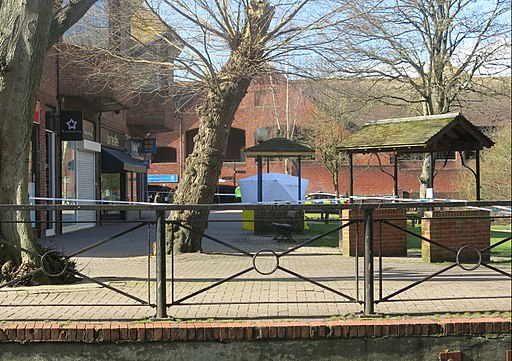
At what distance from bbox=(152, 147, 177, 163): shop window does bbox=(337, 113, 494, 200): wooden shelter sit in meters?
40.7

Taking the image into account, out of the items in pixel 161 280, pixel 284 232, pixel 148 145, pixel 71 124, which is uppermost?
pixel 148 145

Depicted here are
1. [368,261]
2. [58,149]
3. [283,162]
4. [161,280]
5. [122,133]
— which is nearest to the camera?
[161,280]

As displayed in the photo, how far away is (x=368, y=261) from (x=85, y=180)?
17707mm

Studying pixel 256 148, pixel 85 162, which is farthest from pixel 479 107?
pixel 85 162

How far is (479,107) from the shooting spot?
83.5ft

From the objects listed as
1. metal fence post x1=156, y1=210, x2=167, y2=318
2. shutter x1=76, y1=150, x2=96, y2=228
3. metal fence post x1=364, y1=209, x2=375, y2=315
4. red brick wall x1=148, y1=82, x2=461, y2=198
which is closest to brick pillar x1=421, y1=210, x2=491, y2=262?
metal fence post x1=364, y1=209, x2=375, y2=315

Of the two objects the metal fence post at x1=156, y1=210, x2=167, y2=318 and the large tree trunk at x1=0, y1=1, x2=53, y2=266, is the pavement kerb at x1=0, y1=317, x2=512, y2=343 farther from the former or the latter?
the large tree trunk at x1=0, y1=1, x2=53, y2=266

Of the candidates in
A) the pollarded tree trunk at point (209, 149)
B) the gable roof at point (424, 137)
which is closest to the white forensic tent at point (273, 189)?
the gable roof at point (424, 137)

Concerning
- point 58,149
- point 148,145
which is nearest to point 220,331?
point 58,149

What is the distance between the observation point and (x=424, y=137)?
12750mm

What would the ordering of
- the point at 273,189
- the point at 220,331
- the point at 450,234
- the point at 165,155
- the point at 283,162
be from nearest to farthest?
1. the point at 220,331
2. the point at 450,234
3. the point at 273,189
4. the point at 283,162
5. the point at 165,155

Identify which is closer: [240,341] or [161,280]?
[240,341]

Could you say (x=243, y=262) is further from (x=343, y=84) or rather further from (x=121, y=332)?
(x=343, y=84)

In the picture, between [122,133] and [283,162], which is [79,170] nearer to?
[122,133]
